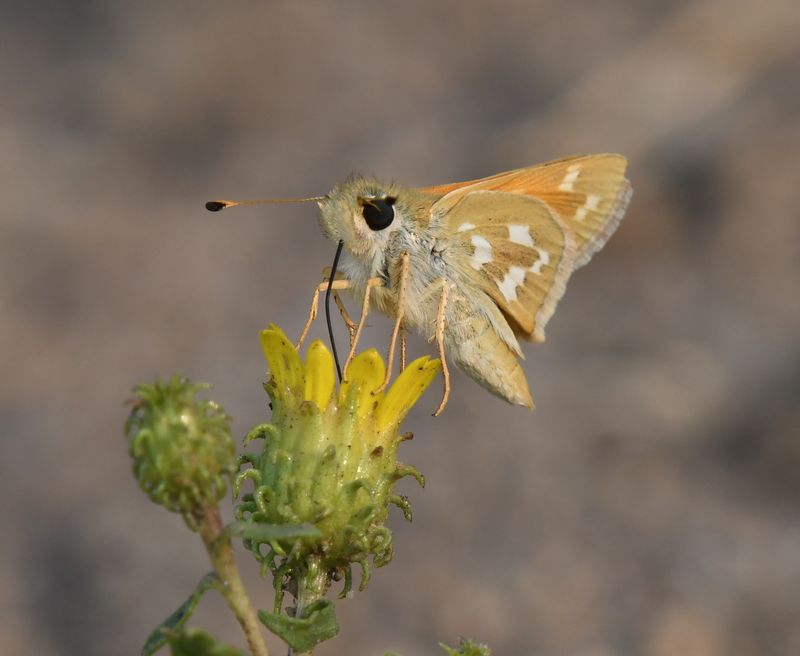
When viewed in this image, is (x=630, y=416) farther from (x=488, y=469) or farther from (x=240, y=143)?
(x=240, y=143)

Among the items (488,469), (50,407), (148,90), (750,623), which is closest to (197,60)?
(148,90)

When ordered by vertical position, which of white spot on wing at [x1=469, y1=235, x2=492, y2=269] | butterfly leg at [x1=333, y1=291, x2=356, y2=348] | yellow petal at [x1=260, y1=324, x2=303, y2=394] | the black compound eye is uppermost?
the black compound eye

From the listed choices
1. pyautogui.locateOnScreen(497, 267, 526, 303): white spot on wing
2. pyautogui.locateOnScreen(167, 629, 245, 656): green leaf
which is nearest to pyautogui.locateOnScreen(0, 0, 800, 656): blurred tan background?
pyautogui.locateOnScreen(497, 267, 526, 303): white spot on wing

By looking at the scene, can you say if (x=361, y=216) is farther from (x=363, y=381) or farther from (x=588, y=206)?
(x=588, y=206)

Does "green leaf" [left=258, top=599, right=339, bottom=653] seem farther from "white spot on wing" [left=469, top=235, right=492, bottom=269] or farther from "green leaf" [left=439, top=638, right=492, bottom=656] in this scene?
"white spot on wing" [left=469, top=235, right=492, bottom=269]

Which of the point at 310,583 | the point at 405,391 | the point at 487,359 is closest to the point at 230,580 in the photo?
the point at 310,583

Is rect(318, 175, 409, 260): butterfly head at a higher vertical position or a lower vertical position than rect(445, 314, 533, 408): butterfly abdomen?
higher

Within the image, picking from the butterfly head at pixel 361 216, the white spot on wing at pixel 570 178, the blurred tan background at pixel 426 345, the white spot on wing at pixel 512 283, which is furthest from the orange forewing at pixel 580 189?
→ the blurred tan background at pixel 426 345
